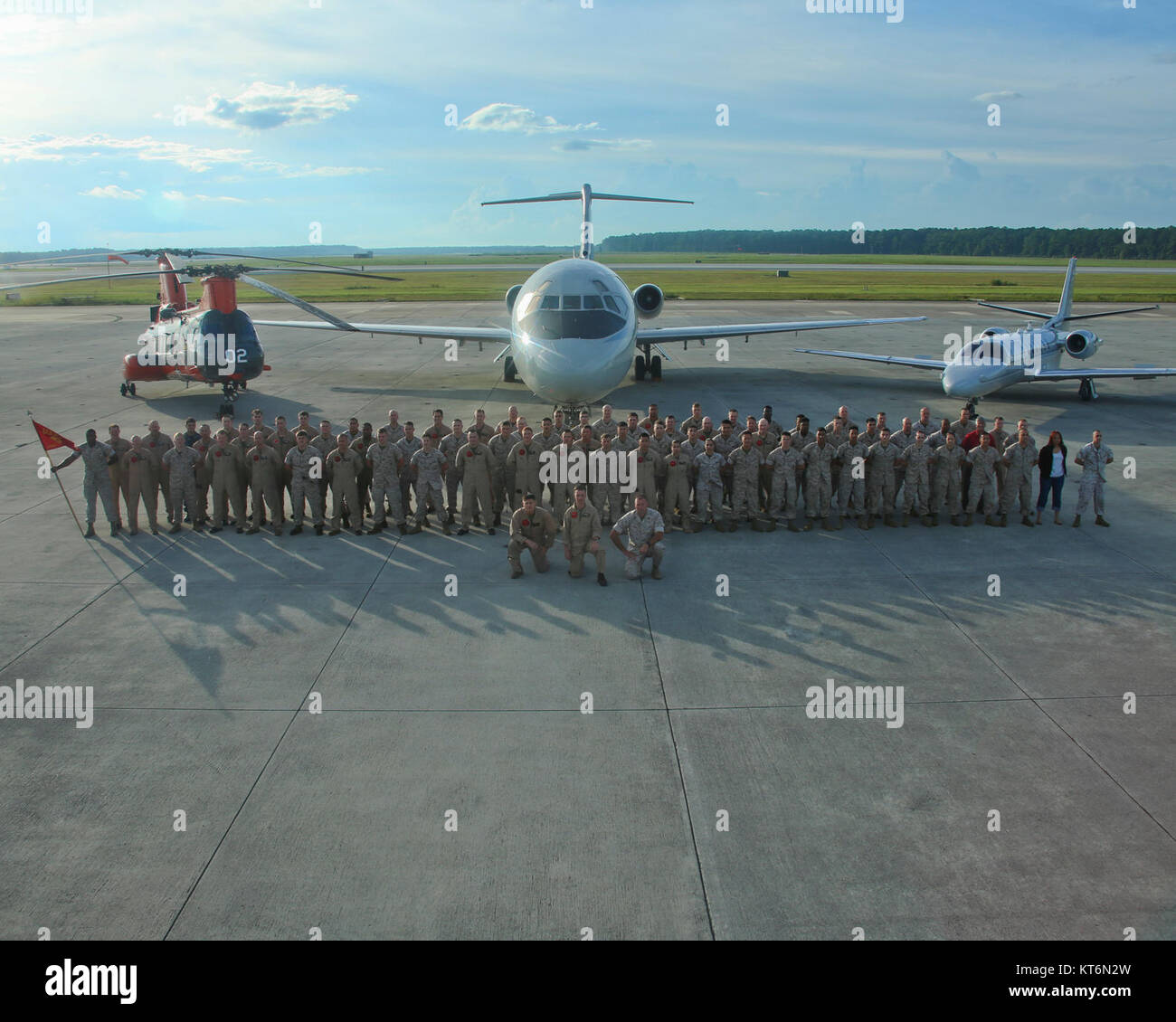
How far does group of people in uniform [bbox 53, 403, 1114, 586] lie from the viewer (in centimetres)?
1123

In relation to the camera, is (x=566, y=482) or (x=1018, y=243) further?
(x=1018, y=243)

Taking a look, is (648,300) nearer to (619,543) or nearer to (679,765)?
(619,543)

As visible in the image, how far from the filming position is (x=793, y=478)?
1170cm

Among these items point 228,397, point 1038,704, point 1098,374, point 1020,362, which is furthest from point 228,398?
point 1098,374

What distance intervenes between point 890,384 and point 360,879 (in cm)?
2143

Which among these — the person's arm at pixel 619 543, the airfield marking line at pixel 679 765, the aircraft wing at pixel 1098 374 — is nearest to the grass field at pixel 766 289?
the aircraft wing at pixel 1098 374

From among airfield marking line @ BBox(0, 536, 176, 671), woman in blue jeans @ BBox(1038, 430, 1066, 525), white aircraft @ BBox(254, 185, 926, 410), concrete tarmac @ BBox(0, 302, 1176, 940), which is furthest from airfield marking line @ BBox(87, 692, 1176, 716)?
white aircraft @ BBox(254, 185, 926, 410)

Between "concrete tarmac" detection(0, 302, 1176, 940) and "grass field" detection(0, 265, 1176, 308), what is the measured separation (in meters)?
46.3

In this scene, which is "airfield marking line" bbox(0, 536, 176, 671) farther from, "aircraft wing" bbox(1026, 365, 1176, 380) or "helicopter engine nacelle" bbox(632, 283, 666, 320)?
"aircraft wing" bbox(1026, 365, 1176, 380)

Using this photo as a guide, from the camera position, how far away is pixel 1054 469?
11.6 m

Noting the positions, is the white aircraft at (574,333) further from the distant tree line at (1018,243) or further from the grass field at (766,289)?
the distant tree line at (1018,243)

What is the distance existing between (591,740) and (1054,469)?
326 inches
